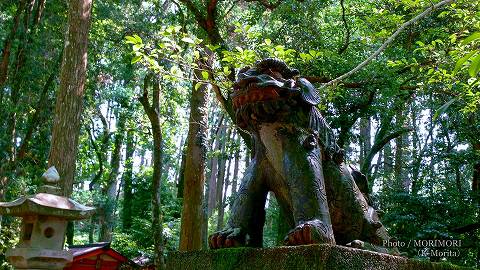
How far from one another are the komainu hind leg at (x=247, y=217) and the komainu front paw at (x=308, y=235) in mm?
361

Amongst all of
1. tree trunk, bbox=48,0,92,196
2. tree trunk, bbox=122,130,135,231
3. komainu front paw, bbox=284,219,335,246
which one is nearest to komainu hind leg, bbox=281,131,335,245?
komainu front paw, bbox=284,219,335,246

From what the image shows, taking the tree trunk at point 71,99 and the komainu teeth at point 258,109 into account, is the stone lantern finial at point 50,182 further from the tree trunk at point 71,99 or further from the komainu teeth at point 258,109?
the komainu teeth at point 258,109

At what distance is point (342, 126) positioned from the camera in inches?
390

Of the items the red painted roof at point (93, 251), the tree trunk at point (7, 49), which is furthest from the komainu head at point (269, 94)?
the red painted roof at point (93, 251)

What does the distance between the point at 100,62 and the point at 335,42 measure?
7.26m

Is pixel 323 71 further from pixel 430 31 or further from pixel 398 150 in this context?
pixel 398 150

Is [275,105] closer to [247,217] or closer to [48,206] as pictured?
[247,217]

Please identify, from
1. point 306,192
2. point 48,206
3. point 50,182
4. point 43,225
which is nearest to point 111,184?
point 50,182

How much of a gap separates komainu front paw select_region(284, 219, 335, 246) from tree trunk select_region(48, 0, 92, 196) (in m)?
5.40

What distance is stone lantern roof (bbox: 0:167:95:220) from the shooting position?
5.70m

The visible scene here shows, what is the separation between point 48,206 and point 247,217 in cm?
380

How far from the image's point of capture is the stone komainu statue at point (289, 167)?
100 inches

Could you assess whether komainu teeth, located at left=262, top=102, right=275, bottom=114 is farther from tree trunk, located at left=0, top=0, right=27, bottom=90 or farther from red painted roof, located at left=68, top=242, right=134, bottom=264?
red painted roof, located at left=68, top=242, right=134, bottom=264

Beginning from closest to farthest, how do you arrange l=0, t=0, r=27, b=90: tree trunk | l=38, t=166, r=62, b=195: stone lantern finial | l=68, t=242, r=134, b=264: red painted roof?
l=38, t=166, r=62, b=195: stone lantern finial < l=0, t=0, r=27, b=90: tree trunk < l=68, t=242, r=134, b=264: red painted roof
